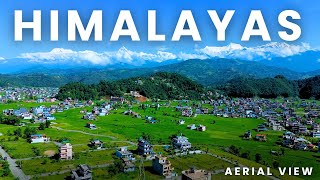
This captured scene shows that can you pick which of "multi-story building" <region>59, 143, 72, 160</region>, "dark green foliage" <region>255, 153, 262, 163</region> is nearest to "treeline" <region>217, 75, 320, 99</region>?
"dark green foliage" <region>255, 153, 262, 163</region>

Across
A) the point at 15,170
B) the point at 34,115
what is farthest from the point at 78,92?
the point at 15,170

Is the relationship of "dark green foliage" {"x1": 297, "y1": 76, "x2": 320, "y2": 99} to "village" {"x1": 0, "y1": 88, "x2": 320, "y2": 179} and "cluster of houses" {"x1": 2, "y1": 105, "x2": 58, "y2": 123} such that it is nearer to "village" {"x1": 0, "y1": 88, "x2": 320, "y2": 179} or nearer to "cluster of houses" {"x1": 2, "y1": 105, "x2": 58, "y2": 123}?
"village" {"x1": 0, "y1": 88, "x2": 320, "y2": 179}

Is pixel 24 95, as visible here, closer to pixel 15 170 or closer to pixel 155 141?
pixel 155 141

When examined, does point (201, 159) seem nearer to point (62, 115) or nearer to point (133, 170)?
point (133, 170)

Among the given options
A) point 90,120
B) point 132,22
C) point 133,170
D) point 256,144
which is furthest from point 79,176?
point 90,120

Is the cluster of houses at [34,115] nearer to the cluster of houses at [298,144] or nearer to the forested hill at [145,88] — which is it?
the forested hill at [145,88]

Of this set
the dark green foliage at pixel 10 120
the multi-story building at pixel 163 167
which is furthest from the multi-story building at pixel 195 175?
the dark green foliage at pixel 10 120
